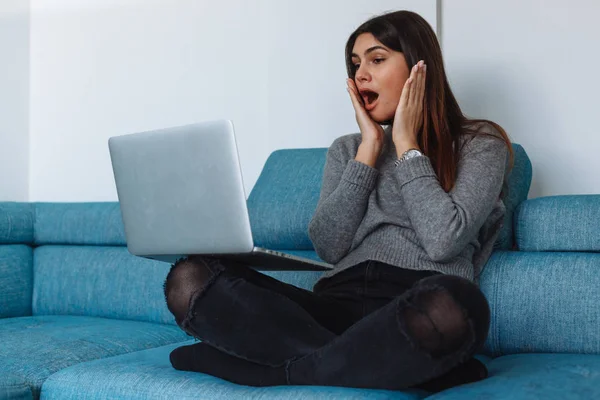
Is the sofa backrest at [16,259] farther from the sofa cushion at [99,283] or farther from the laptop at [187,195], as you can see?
the laptop at [187,195]

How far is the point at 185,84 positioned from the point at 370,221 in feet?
4.55

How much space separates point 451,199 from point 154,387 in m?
0.72

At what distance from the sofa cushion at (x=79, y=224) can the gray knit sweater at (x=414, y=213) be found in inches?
39.0

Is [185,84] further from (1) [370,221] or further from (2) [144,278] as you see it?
(1) [370,221]

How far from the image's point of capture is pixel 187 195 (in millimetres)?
1488

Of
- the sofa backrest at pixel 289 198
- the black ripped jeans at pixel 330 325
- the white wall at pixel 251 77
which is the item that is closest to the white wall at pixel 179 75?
the white wall at pixel 251 77

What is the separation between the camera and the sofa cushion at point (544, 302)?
1.78 metres

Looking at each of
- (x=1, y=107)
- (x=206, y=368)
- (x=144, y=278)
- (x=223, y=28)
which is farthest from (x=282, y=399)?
(x=1, y=107)

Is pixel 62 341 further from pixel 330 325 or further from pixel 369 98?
pixel 369 98

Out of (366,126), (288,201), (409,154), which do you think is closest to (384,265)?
(409,154)

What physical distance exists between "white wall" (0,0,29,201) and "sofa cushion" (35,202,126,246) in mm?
519

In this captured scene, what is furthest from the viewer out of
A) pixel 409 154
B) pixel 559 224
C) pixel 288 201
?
pixel 288 201

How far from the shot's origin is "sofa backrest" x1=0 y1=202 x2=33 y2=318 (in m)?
2.62

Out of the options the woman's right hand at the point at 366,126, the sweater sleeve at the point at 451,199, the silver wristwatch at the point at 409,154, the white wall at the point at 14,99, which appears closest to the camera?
the sweater sleeve at the point at 451,199
